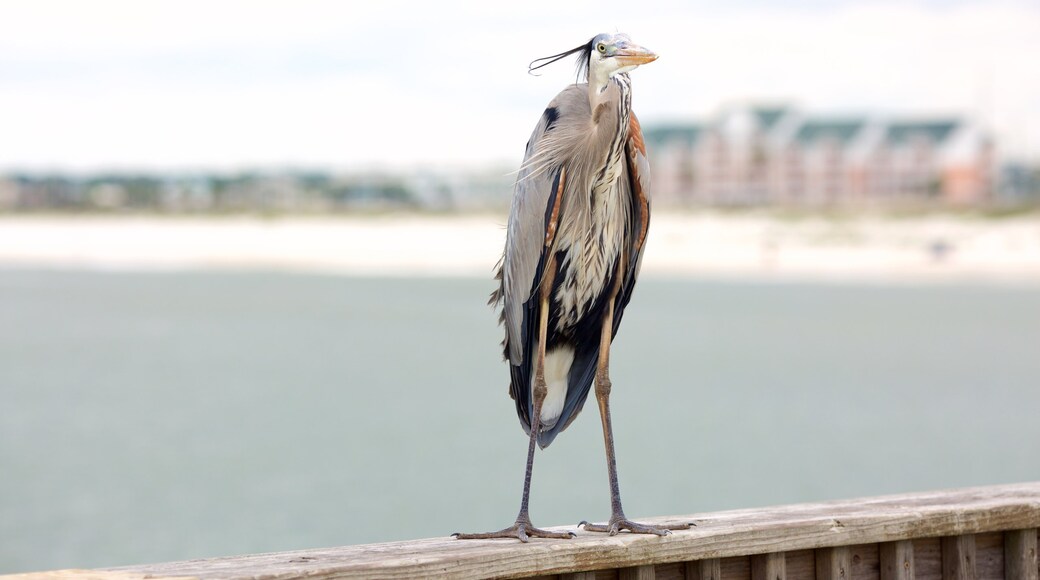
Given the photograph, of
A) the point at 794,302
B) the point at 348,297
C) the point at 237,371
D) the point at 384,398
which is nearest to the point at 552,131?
the point at 384,398

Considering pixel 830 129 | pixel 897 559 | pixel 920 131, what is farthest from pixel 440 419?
pixel 920 131

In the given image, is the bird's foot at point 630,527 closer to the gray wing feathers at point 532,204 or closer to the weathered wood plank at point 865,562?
the weathered wood plank at point 865,562

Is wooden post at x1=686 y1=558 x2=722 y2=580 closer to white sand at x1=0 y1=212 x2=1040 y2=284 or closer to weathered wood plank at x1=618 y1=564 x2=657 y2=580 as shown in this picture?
weathered wood plank at x1=618 y1=564 x2=657 y2=580

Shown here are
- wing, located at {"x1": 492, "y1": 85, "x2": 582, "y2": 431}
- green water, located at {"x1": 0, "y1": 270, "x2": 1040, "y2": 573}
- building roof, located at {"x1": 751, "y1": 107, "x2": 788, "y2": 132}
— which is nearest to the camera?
wing, located at {"x1": 492, "y1": 85, "x2": 582, "y2": 431}

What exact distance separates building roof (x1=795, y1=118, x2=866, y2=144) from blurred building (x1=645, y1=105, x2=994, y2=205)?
2.3 inches

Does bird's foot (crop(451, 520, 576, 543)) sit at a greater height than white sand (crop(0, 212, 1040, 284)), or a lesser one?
lesser

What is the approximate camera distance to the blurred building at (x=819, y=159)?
6769cm

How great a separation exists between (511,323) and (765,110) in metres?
73.0

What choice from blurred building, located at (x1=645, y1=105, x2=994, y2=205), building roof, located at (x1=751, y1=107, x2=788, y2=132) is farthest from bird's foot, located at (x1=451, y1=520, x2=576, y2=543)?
building roof, located at (x1=751, y1=107, x2=788, y2=132)

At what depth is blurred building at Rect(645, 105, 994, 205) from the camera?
67.7 m

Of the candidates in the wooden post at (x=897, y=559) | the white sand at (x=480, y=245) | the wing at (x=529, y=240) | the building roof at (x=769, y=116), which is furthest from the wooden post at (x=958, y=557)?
the building roof at (x=769, y=116)

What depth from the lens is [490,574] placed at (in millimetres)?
2633

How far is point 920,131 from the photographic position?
69312 millimetres

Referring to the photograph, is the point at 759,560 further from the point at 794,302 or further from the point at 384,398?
the point at 794,302
